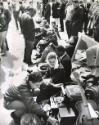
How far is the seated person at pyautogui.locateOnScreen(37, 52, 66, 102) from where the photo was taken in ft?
12.8

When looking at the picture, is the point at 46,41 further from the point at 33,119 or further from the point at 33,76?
the point at 33,119

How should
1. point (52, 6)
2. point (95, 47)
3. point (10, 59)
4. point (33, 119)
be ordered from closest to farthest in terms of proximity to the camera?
point (33, 119), point (95, 47), point (10, 59), point (52, 6)

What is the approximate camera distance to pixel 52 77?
4.01m

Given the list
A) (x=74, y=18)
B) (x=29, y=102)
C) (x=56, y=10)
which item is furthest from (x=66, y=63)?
(x=56, y=10)

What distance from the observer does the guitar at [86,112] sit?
138 inches

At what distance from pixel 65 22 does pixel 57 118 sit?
1414mm

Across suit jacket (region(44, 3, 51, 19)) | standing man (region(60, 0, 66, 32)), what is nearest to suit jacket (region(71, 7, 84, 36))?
standing man (region(60, 0, 66, 32))

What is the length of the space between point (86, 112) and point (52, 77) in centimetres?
61

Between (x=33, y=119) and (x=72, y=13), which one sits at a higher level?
(x=72, y=13)

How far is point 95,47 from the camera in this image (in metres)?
4.07

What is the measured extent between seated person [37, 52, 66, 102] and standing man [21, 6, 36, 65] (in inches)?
26.5

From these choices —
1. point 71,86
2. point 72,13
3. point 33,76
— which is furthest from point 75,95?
point 72,13

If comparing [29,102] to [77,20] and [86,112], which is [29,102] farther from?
[77,20]

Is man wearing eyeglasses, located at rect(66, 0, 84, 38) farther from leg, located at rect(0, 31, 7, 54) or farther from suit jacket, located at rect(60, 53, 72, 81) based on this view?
leg, located at rect(0, 31, 7, 54)
